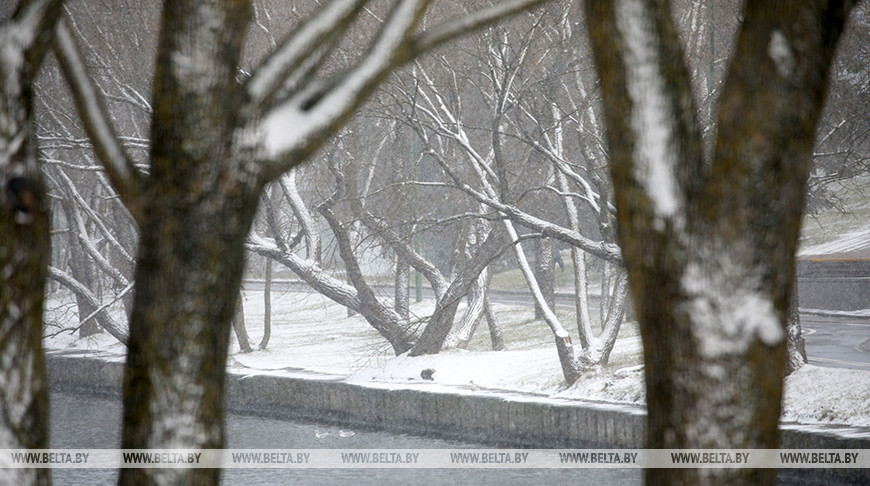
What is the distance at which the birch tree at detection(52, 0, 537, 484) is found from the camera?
11.9 feet

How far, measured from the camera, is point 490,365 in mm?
15906

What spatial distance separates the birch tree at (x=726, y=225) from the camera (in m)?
3.37

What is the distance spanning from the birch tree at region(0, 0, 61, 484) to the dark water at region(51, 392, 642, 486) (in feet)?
23.8

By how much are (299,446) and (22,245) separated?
11033 mm

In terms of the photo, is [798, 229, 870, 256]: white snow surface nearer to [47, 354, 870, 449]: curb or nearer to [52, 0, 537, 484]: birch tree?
[47, 354, 870, 449]: curb

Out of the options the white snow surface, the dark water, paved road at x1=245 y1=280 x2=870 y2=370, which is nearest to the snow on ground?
the dark water

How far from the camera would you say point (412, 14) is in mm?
4008

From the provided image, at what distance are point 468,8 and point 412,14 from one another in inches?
439

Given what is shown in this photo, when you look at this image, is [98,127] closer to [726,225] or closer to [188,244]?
[188,244]

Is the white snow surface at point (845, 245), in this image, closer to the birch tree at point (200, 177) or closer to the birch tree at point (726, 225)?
the birch tree at point (726, 225)

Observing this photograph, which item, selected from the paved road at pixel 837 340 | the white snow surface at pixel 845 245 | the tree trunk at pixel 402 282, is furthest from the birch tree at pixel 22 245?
the white snow surface at pixel 845 245

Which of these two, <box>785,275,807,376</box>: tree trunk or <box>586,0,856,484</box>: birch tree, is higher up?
<box>586,0,856,484</box>: birch tree

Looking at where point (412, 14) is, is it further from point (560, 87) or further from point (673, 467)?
point (560, 87)

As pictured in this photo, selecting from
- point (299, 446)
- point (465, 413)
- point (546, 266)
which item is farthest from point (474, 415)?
point (546, 266)
